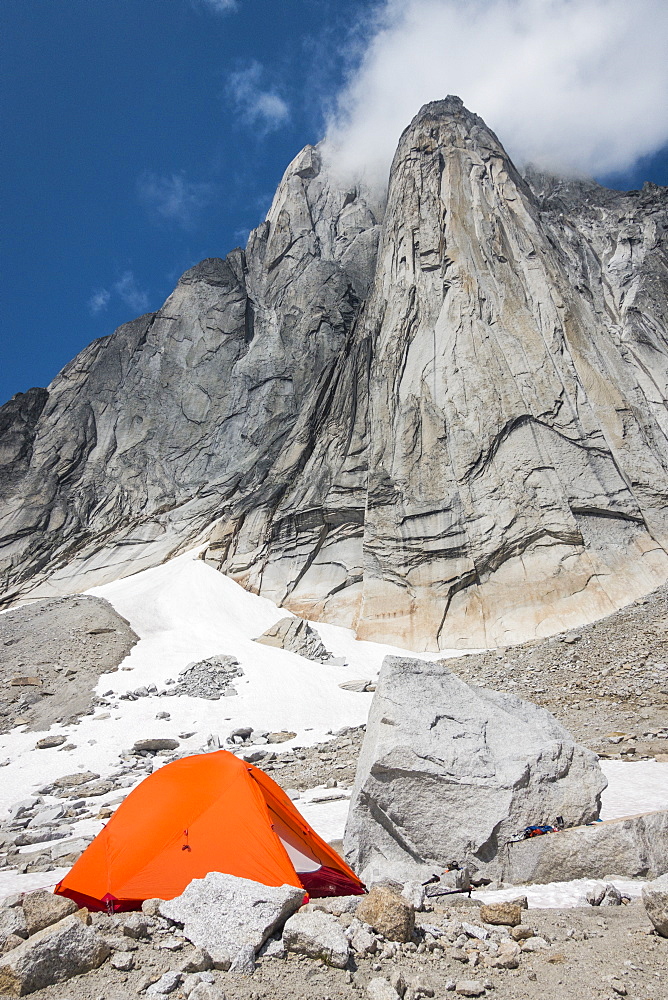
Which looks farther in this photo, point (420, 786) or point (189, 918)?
point (420, 786)

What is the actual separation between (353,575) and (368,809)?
25418 millimetres

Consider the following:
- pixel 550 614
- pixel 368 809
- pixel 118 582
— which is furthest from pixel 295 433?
pixel 368 809

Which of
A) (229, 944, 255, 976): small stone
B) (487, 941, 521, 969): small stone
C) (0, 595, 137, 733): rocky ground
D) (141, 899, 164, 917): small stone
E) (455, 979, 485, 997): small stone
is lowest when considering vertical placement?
(487, 941, 521, 969): small stone

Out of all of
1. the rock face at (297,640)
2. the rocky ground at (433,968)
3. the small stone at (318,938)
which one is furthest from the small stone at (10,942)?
the rock face at (297,640)

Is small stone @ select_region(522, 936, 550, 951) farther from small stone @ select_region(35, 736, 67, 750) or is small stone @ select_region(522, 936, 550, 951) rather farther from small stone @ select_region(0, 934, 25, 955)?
small stone @ select_region(35, 736, 67, 750)

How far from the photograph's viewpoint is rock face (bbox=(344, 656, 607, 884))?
4840 millimetres

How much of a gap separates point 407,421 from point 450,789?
26655 millimetres

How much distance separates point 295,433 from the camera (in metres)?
37.2

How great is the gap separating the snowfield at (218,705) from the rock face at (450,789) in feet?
1.88

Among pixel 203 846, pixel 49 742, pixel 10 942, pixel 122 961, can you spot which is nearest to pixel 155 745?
pixel 49 742

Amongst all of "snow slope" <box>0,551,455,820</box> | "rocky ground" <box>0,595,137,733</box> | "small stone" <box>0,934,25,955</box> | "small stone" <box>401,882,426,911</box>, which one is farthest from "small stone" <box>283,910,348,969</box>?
"rocky ground" <box>0,595,137,733</box>

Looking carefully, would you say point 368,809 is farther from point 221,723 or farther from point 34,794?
point 221,723

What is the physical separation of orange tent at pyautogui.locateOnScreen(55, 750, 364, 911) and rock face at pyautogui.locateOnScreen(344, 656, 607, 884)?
1.68ft

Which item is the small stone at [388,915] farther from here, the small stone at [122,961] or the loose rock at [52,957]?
the loose rock at [52,957]
